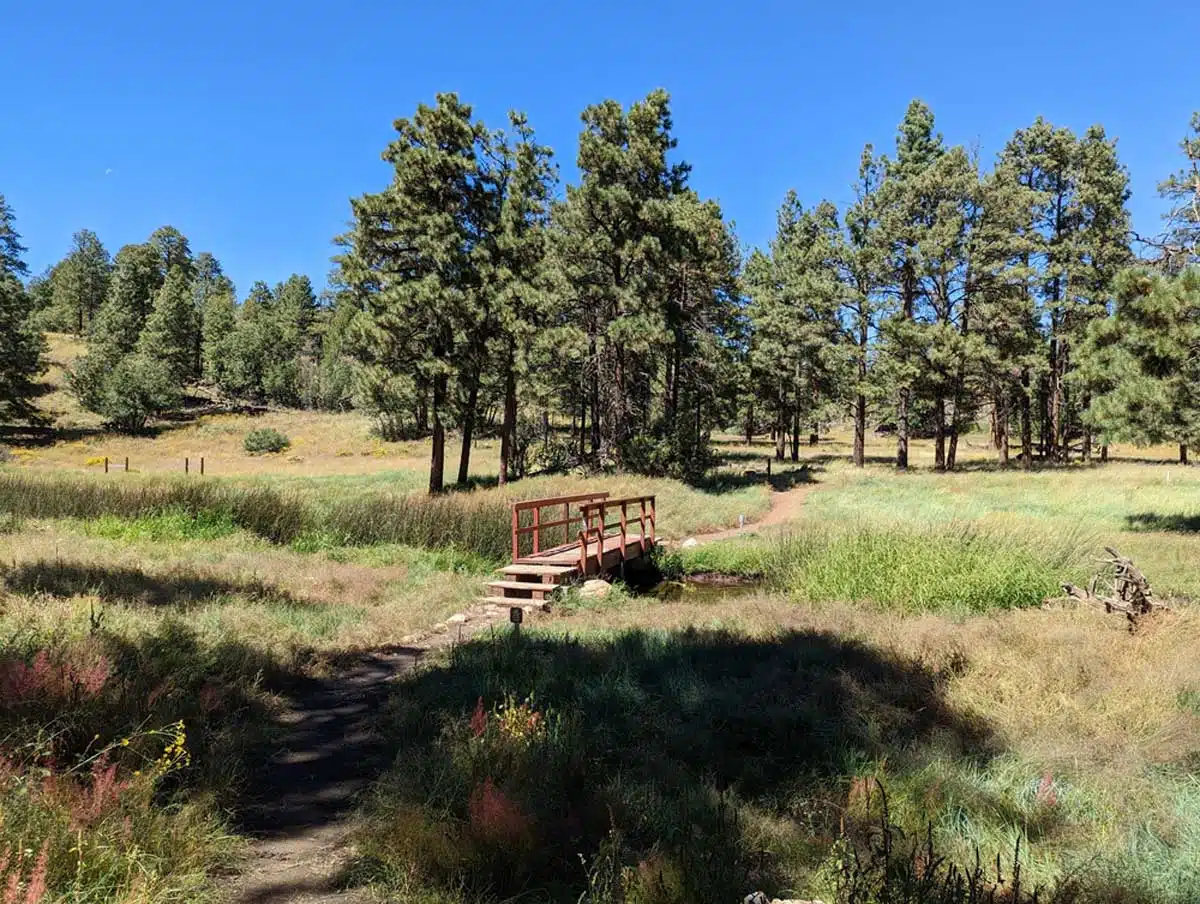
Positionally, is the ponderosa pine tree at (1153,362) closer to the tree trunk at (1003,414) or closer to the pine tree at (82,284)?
the tree trunk at (1003,414)

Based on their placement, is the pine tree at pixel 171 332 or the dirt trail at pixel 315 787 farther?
the pine tree at pixel 171 332

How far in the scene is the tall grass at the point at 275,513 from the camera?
1598 centimetres

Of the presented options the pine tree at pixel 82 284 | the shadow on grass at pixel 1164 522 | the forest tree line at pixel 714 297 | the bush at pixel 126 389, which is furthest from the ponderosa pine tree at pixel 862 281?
the pine tree at pixel 82 284

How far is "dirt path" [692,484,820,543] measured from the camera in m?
20.5

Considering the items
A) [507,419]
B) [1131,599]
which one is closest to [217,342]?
[507,419]

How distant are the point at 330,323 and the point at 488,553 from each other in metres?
71.6

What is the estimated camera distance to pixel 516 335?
25719mm

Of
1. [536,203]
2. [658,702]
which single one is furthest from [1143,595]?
[536,203]

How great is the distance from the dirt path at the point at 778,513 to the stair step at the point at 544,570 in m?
7.71

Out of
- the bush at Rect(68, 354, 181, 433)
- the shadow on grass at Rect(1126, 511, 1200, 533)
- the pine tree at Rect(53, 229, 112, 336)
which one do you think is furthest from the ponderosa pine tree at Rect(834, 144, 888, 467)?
Answer: the pine tree at Rect(53, 229, 112, 336)

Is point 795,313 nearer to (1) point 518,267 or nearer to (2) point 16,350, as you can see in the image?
(1) point 518,267

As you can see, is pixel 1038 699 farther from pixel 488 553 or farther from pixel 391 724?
pixel 488 553

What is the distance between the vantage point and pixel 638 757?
4684 mm

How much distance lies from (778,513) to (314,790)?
2140 cm
